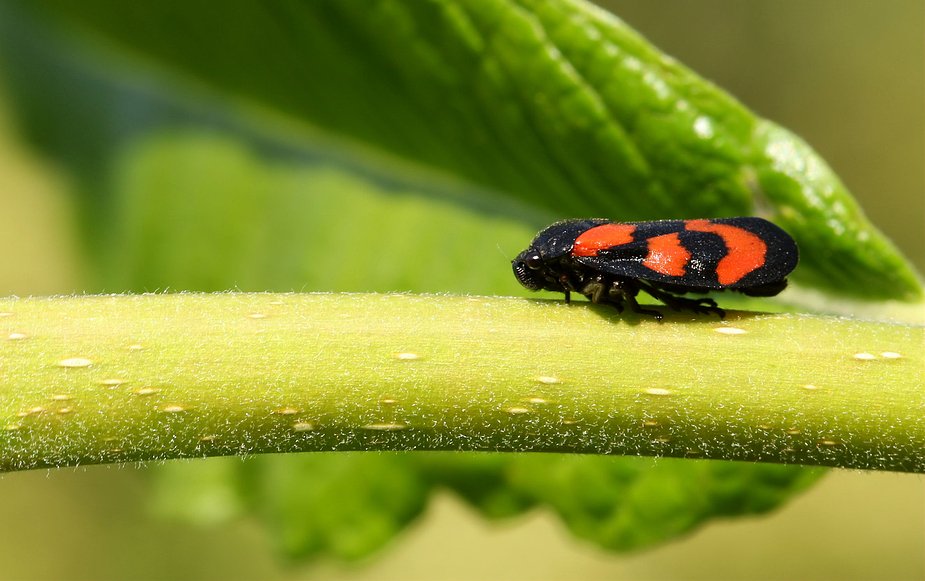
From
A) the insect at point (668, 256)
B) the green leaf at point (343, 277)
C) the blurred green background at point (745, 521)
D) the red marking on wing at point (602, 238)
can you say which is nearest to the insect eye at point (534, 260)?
the insect at point (668, 256)

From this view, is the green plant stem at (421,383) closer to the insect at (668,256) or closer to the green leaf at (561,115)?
the insect at (668,256)

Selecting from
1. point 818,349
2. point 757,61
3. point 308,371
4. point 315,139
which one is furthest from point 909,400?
point 757,61

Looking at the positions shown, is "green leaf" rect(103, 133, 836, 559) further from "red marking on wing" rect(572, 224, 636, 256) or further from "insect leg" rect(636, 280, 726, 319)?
"insect leg" rect(636, 280, 726, 319)

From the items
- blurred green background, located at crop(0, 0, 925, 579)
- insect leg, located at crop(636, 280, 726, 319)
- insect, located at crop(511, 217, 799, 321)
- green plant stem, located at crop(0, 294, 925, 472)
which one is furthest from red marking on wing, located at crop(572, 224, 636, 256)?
blurred green background, located at crop(0, 0, 925, 579)

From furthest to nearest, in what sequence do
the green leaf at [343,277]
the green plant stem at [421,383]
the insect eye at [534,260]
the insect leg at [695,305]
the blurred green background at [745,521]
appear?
1. the blurred green background at [745,521]
2. the green leaf at [343,277]
3. the insect eye at [534,260]
4. the insect leg at [695,305]
5. the green plant stem at [421,383]

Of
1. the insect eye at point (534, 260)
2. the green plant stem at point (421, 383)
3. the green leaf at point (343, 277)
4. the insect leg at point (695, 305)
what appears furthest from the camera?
the green leaf at point (343, 277)

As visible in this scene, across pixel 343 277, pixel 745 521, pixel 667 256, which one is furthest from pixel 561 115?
pixel 745 521
